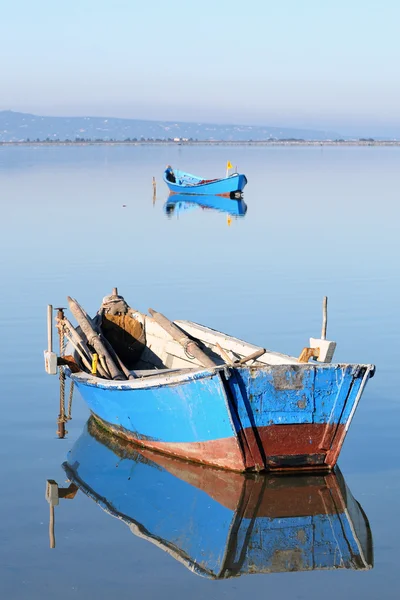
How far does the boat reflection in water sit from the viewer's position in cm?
1048

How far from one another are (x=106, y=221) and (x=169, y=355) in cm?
2829

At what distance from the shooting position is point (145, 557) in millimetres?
10445

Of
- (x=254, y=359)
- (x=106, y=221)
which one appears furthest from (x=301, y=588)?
(x=106, y=221)

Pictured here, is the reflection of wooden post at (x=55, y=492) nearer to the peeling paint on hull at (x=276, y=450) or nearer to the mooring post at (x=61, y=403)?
the peeling paint on hull at (x=276, y=450)

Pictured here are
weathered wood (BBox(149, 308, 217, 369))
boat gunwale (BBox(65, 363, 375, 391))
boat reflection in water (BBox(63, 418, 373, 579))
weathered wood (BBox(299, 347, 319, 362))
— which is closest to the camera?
boat reflection in water (BBox(63, 418, 373, 579))

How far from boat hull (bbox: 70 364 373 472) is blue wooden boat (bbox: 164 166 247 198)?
168 feet

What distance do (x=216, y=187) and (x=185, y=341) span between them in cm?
5122

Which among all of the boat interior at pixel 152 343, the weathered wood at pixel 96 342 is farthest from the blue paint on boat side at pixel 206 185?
the weathered wood at pixel 96 342

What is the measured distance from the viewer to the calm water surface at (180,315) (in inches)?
395

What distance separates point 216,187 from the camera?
65.8m

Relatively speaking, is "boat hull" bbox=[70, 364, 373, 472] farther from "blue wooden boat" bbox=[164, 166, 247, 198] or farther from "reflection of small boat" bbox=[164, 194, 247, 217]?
"blue wooden boat" bbox=[164, 166, 247, 198]

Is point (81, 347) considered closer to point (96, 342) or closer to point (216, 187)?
point (96, 342)

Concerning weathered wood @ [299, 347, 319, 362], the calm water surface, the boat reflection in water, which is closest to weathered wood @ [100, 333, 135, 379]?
the calm water surface

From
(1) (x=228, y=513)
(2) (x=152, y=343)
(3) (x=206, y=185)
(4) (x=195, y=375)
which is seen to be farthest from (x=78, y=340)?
(3) (x=206, y=185)
